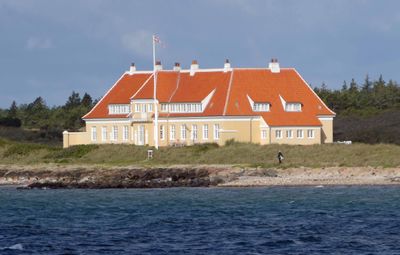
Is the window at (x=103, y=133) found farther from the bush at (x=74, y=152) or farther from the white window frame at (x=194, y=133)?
the white window frame at (x=194, y=133)

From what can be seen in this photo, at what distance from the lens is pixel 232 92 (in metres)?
75.1

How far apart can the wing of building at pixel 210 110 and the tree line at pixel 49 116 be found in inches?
865

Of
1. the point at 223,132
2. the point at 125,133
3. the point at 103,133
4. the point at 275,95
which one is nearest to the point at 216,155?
the point at 223,132

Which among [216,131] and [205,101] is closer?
[216,131]

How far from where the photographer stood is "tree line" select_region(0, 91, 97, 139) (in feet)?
341

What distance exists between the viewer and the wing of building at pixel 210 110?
7319 cm

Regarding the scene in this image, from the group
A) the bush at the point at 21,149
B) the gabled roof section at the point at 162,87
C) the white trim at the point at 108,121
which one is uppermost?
the gabled roof section at the point at 162,87

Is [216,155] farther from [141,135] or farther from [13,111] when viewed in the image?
[13,111]

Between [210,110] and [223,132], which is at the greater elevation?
[210,110]

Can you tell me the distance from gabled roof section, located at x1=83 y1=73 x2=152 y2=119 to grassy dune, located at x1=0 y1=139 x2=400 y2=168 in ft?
18.3

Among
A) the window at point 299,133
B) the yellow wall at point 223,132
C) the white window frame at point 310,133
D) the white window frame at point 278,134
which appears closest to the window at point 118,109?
the yellow wall at point 223,132

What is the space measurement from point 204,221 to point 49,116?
2853 inches

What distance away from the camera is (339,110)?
102 m

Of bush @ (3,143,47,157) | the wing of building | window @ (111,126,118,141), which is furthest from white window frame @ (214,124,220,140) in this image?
bush @ (3,143,47,157)
